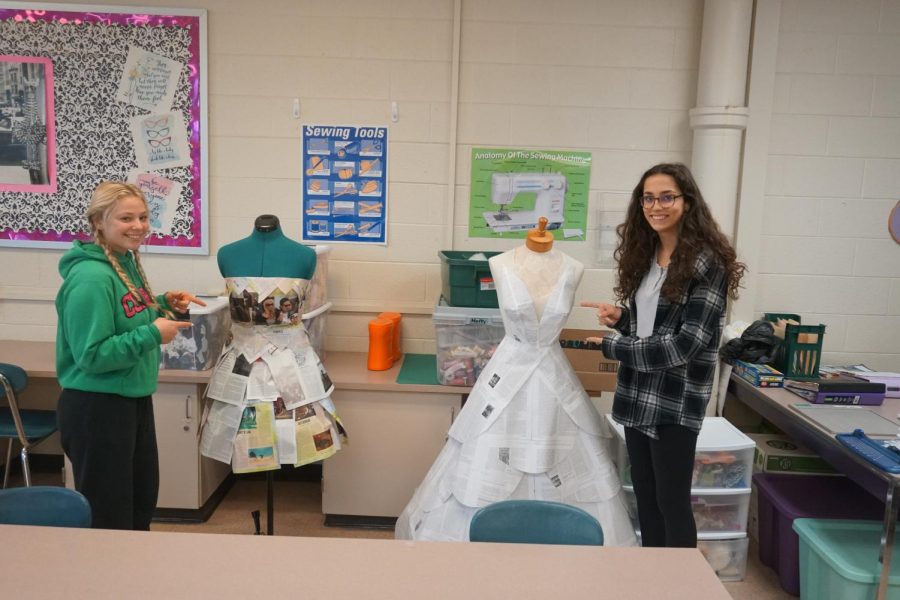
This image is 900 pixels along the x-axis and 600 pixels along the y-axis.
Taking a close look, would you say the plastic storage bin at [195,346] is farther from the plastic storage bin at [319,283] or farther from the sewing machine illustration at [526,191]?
the sewing machine illustration at [526,191]

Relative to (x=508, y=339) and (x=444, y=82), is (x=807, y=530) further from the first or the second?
(x=444, y=82)

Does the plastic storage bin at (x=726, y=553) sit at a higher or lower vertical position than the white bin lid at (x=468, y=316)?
lower

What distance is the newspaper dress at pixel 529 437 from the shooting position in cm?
267

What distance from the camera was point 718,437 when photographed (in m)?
3.04

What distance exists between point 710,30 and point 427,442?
2.38 meters

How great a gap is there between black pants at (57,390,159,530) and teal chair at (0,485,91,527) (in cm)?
45

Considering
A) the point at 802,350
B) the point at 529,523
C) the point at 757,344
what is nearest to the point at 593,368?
the point at 757,344

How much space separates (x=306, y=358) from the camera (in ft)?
9.52

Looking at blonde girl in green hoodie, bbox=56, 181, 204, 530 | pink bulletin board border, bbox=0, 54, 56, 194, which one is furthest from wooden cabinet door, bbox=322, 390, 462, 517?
pink bulletin board border, bbox=0, 54, 56, 194

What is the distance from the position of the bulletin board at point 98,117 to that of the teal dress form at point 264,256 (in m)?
1.02

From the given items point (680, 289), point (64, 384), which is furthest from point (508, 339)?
point (64, 384)

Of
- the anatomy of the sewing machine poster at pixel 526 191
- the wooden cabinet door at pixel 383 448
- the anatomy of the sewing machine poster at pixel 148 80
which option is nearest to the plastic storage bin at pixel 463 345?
the wooden cabinet door at pixel 383 448

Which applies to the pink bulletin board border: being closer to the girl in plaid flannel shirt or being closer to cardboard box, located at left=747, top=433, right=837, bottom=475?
the girl in plaid flannel shirt

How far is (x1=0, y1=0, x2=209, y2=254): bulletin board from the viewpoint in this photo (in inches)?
142
